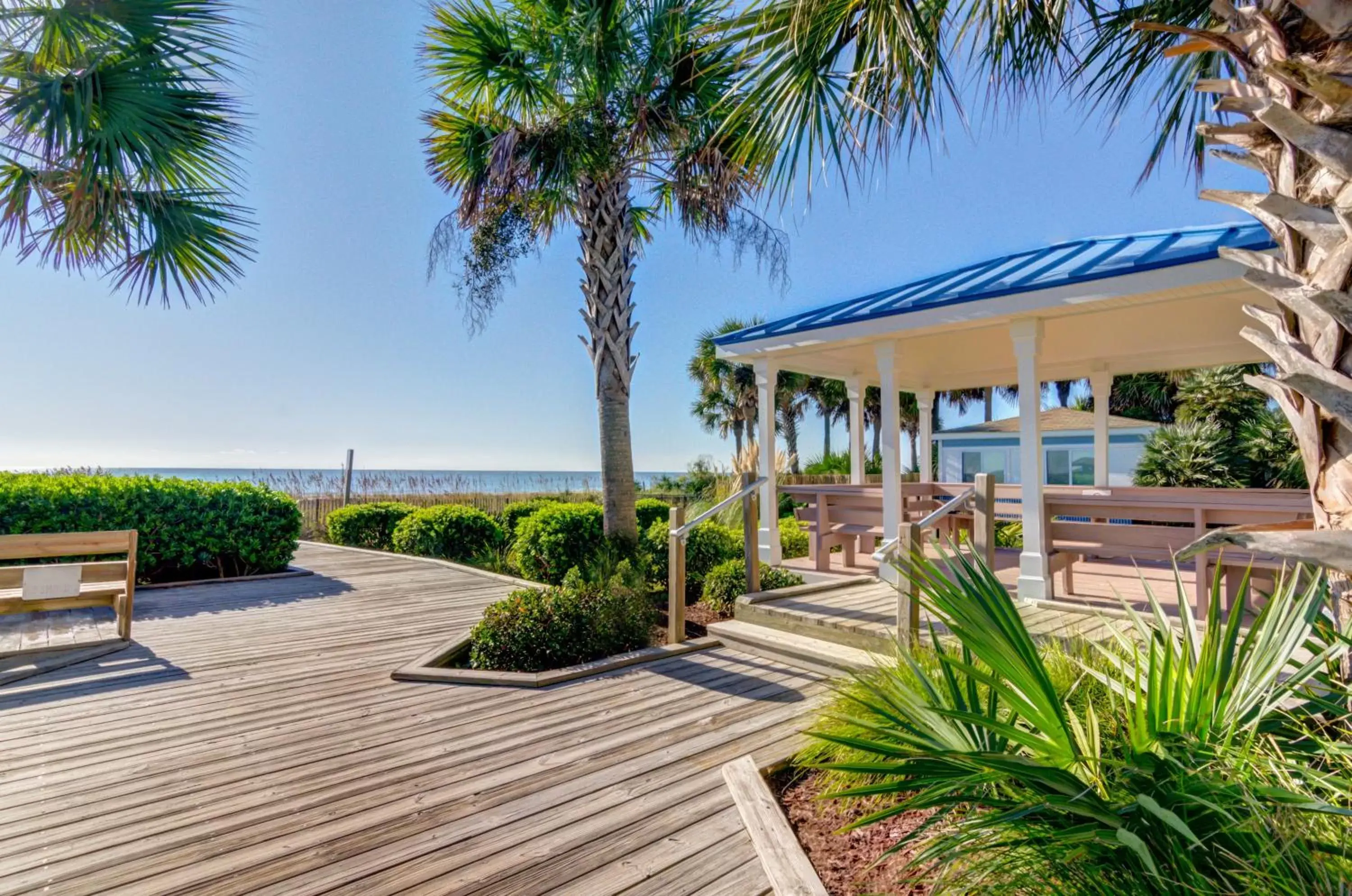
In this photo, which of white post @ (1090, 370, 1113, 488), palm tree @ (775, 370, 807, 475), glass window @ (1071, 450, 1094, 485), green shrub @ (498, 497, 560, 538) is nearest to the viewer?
white post @ (1090, 370, 1113, 488)

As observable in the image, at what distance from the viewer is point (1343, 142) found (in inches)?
68.7

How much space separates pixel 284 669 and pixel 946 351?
7918 millimetres

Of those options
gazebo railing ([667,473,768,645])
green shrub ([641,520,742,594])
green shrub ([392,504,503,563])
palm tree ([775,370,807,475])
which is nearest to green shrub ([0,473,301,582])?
green shrub ([392,504,503,563])

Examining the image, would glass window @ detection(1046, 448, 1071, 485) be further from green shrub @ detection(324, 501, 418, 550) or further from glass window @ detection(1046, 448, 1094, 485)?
green shrub @ detection(324, 501, 418, 550)

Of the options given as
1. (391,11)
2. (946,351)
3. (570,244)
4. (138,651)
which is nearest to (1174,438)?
(946,351)

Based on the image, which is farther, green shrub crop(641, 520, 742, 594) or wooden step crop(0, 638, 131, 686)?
green shrub crop(641, 520, 742, 594)

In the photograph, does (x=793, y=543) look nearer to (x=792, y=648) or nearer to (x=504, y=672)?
(x=792, y=648)

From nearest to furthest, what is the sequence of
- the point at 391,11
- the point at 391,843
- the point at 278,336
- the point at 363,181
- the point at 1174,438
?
the point at 391,843
the point at 391,11
the point at 363,181
the point at 1174,438
the point at 278,336

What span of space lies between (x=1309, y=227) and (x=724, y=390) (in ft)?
78.1

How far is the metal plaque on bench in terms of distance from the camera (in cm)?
480

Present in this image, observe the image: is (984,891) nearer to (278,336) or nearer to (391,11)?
(391,11)

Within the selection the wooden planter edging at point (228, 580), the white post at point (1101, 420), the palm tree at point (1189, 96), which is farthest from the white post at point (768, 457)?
the wooden planter edging at point (228, 580)

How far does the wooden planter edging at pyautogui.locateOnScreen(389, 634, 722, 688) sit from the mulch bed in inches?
82.4

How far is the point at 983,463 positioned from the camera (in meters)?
18.4
